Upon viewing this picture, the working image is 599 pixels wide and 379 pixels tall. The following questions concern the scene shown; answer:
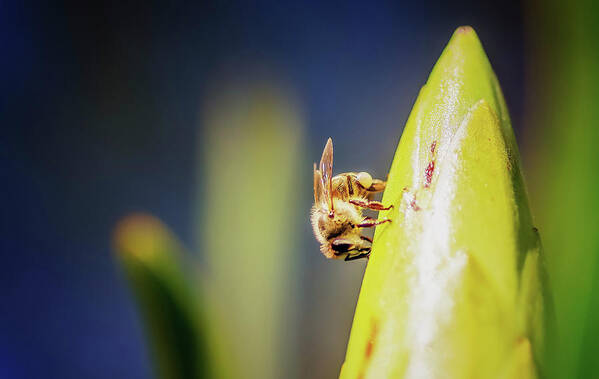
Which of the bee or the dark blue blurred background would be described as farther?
the dark blue blurred background

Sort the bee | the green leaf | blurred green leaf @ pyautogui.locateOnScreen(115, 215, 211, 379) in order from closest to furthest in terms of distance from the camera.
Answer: the green leaf
blurred green leaf @ pyautogui.locateOnScreen(115, 215, 211, 379)
the bee

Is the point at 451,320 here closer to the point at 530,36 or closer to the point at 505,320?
the point at 505,320

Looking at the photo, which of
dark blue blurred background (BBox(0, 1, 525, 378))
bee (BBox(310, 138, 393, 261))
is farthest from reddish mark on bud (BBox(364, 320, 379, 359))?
dark blue blurred background (BBox(0, 1, 525, 378))

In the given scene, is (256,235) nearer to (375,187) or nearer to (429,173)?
(375,187)

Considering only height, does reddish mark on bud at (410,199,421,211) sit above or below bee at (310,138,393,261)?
above

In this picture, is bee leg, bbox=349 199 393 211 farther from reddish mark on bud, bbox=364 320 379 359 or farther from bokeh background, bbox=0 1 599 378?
bokeh background, bbox=0 1 599 378

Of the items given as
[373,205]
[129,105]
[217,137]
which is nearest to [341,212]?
[373,205]

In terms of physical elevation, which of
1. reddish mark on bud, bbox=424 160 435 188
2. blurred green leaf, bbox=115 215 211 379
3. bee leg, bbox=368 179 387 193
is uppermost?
reddish mark on bud, bbox=424 160 435 188

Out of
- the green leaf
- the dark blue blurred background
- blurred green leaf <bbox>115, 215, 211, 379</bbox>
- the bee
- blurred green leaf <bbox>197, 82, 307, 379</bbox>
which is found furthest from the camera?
the dark blue blurred background
